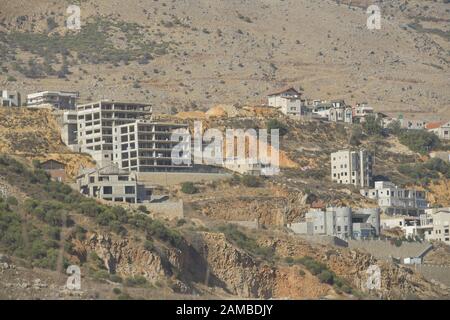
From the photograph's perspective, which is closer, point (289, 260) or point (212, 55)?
point (289, 260)

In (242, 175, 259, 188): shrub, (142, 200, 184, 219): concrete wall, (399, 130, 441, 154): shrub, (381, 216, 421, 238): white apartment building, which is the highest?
(399, 130, 441, 154): shrub

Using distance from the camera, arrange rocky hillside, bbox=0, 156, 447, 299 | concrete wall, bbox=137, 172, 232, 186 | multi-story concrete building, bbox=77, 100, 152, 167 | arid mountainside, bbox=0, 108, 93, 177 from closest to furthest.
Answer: rocky hillside, bbox=0, 156, 447, 299, concrete wall, bbox=137, 172, 232, 186, arid mountainside, bbox=0, 108, 93, 177, multi-story concrete building, bbox=77, 100, 152, 167

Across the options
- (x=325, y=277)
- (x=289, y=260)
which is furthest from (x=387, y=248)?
(x=325, y=277)

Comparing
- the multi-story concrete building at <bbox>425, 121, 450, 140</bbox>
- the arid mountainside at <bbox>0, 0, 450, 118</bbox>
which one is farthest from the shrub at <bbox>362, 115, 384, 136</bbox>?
the arid mountainside at <bbox>0, 0, 450, 118</bbox>

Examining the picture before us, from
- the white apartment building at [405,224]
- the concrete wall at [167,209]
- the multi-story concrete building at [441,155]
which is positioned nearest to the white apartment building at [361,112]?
the multi-story concrete building at [441,155]

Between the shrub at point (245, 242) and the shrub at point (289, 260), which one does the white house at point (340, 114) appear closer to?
the shrub at point (245, 242)

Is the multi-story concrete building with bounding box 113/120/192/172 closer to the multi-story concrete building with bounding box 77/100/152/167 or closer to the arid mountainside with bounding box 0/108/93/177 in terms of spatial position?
the multi-story concrete building with bounding box 77/100/152/167

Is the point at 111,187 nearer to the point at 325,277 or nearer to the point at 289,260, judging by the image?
the point at 289,260
